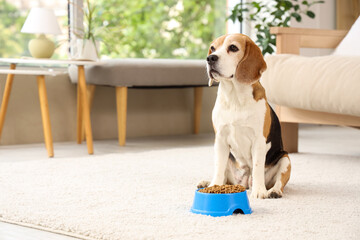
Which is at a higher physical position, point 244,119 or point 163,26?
point 163,26

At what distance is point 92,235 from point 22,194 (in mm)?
538

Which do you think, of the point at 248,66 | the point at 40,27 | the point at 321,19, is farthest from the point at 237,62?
the point at 321,19

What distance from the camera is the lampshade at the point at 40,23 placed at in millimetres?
2666

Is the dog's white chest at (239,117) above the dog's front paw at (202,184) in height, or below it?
above

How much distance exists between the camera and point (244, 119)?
5.39 ft

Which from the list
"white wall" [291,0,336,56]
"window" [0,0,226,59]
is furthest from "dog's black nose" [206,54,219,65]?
"white wall" [291,0,336,56]

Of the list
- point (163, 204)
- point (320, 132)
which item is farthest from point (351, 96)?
point (320, 132)

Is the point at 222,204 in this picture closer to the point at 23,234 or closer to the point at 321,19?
the point at 23,234

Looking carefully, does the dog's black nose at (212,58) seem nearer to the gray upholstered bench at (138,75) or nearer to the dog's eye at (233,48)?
the dog's eye at (233,48)

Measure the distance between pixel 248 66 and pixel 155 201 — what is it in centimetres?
49

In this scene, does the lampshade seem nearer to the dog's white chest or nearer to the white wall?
the dog's white chest

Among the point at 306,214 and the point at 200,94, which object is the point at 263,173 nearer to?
the point at 306,214

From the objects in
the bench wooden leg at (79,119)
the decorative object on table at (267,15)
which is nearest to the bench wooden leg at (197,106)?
the decorative object on table at (267,15)

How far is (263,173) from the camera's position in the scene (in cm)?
166
